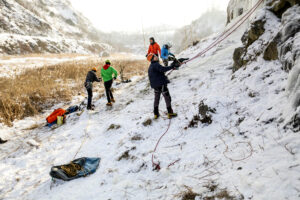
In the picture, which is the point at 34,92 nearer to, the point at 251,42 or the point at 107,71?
the point at 107,71

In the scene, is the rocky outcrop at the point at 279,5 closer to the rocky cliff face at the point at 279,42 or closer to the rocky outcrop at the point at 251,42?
the rocky cliff face at the point at 279,42

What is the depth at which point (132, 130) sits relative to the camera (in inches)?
214

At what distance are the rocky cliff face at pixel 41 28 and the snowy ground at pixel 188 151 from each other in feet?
119

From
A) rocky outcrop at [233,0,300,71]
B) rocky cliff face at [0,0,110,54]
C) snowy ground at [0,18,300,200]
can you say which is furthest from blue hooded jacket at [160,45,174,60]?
rocky cliff face at [0,0,110,54]

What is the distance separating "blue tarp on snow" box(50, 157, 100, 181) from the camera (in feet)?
13.0

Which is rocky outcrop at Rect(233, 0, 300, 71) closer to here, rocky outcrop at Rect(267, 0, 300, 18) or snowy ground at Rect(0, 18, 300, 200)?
rocky outcrop at Rect(267, 0, 300, 18)

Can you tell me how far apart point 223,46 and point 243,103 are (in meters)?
7.14

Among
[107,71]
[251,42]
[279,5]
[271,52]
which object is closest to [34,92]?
[107,71]

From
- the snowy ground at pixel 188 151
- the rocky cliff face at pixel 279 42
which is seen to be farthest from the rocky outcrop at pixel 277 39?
the snowy ground at pixel 188 151

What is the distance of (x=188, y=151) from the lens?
3619mm

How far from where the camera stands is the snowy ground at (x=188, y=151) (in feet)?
7.77

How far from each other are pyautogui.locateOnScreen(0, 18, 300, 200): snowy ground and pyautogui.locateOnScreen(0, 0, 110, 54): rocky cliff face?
3615 centimetres

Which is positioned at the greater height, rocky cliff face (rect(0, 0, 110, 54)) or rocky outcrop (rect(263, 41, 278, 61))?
rocky cliff face (rect(0, 0, 110, 54))

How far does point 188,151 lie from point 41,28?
59.8 m
